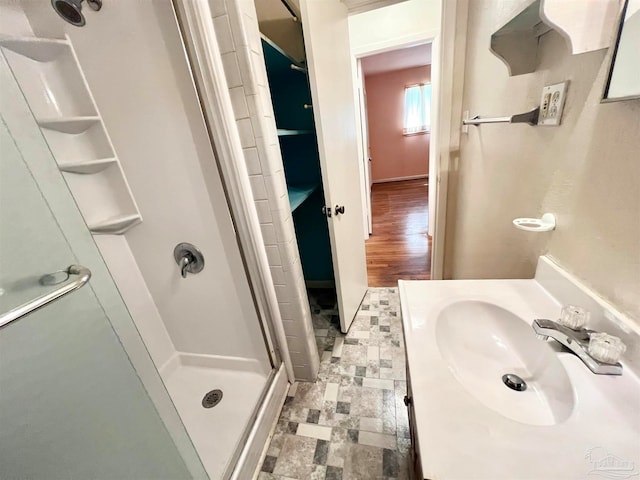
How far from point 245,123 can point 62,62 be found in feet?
2.66

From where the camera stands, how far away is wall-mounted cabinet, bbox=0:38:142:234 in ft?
3.05

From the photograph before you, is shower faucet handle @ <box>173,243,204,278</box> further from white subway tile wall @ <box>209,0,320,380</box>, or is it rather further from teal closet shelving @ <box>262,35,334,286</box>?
teal closet shelving @ <box>262,35,334,286</box>

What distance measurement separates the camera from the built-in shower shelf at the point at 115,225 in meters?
1.11

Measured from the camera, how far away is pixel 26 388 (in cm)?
53

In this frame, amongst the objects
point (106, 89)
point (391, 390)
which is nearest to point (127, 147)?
point (106, 89)

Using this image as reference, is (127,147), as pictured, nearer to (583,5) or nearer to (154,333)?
(154,333)

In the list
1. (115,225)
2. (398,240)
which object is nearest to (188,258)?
(115,225)

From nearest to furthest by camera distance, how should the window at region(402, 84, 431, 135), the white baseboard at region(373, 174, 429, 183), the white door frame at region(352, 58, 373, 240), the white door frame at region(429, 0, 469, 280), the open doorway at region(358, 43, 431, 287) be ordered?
the white door frame at region(429, 0, 469, 280)
the white door frame at region(352, 58, 373, 240)
the open doorway at region(358, 43, 431, 287)
the window at region(402, 84, 431, 135)
the white baseboard at region(373, 174, 429, 183)

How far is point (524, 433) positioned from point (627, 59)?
708 millimetres

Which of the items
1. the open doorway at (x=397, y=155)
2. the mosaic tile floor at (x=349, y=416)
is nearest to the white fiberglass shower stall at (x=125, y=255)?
the mosaic tile floor at (x=349, y=416)

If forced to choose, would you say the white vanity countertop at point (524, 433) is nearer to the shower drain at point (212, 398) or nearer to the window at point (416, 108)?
the shower drain at point (212, 398)

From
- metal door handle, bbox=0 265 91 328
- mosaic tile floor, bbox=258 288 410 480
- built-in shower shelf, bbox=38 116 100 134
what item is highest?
built-in shower shelf, bbox=38 116 100 134

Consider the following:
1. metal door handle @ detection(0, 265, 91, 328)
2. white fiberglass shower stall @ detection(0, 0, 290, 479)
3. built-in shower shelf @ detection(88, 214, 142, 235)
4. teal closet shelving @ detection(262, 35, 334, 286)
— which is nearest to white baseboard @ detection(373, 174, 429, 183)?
teal closet shelving @ detection(262, 35, 334, 286)

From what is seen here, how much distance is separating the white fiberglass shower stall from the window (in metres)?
5.24
